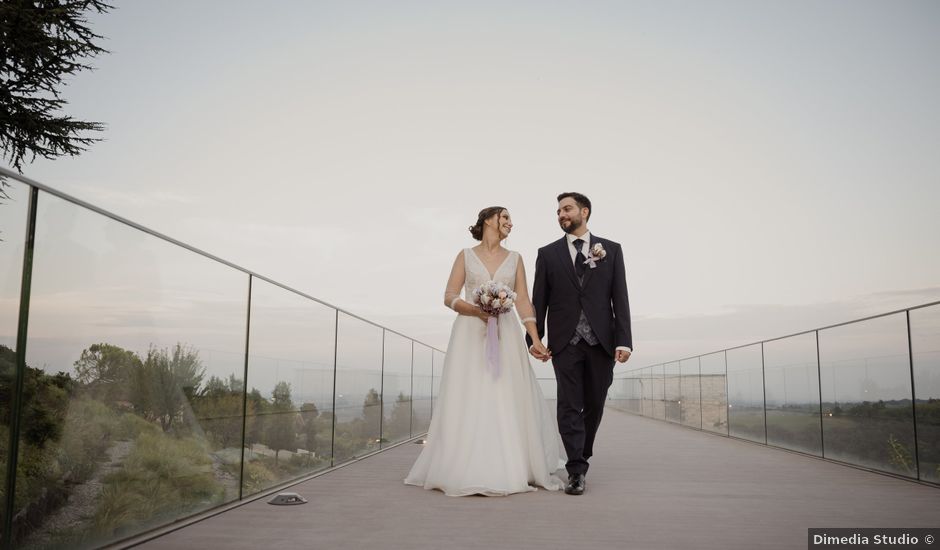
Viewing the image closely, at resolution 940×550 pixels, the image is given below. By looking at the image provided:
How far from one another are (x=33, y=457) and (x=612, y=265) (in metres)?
2.94

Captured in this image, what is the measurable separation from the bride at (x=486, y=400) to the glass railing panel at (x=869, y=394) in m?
2.37

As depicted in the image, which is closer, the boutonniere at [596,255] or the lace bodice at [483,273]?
the boutonniere at [596,255]

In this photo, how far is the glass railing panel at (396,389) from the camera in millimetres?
6109

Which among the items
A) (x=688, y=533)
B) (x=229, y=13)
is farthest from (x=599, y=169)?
(x=688, y=533)

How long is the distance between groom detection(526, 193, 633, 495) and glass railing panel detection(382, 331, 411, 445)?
2.66 metres

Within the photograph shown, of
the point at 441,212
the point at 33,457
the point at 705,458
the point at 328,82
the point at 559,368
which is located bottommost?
the point at 705,458

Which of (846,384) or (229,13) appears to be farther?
(229,13)

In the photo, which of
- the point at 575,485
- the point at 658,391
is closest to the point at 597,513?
the point at 575,485

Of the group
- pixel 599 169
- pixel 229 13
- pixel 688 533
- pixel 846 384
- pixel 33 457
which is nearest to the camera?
pixel 33 457

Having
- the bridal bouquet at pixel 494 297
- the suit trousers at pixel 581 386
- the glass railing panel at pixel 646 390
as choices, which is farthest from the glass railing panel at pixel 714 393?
the bridal bouquet at pixel 494 297

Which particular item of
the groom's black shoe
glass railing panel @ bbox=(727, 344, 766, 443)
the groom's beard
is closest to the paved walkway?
the groom's black shoe

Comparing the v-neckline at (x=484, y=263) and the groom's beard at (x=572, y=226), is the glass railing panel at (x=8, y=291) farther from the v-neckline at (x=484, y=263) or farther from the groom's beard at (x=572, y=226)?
the groom's beard at (x=572, y=226)

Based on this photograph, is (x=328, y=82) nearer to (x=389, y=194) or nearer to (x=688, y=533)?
(x=389, y=194)

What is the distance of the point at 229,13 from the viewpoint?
1104cm
